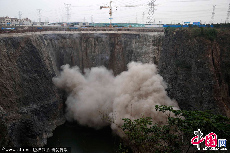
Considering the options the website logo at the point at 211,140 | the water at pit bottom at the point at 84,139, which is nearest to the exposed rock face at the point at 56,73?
the water at pit bottom at the point at 84,139

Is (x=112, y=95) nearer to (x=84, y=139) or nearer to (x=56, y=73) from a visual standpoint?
(x=84, y=139)

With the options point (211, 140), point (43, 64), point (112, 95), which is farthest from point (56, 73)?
point (211, 140)

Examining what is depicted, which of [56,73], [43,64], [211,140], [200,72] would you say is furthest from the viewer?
[56,73]

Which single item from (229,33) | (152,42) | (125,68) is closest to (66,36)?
(125,68)

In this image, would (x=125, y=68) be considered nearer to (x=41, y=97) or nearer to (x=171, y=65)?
(x=171, y=65)

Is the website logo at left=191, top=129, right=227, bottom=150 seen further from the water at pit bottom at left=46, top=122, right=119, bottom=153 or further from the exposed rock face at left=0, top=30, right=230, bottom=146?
the water at pit bottom at left=46, top=122, right=119, bottom=153

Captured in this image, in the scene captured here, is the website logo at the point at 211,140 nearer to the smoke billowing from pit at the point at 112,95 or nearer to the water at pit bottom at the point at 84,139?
the smoke billowing from pit at the point at 112,95

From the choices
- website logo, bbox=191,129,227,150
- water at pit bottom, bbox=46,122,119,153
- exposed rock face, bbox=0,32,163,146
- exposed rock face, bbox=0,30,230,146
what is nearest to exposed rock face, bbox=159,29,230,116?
exposed rock face, bbox=0,30,230,146
